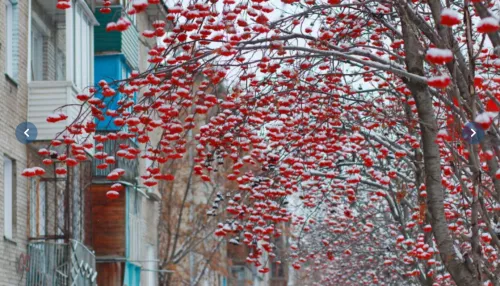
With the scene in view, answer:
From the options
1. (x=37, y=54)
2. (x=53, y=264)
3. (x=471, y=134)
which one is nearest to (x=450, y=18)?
(x=471, y=134)

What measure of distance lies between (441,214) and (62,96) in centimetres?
970

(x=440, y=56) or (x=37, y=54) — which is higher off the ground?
(x=37, y=54)

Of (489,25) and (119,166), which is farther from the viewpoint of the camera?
(119,166)

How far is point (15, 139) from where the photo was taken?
63.4 ft

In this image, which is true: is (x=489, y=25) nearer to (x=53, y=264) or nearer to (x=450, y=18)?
(x=450, y=18)

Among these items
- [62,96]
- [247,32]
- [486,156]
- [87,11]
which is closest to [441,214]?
[486,156]

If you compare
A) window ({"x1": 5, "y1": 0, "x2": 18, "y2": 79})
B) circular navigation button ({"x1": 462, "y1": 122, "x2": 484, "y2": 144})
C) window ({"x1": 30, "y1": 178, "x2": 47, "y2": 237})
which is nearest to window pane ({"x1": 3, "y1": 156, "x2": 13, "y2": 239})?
window ({"x1": 30, "y1": 178, "x2": 47, "y2": 237})

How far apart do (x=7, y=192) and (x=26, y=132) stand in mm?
1034

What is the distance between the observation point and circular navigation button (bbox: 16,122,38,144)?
763 inches

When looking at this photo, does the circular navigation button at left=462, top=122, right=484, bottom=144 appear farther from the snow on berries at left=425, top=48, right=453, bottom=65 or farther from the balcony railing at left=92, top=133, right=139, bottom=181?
the balcony railing at left=92, top=133, right=139, bottom=181

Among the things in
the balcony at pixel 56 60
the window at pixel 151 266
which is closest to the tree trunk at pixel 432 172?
the balcony at pixel 56 60

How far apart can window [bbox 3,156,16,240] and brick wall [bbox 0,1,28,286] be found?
0.06 meters

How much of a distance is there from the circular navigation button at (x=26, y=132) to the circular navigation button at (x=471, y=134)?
1080 cm

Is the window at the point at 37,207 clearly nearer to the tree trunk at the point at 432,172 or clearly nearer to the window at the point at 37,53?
the window at the point at 37,53
